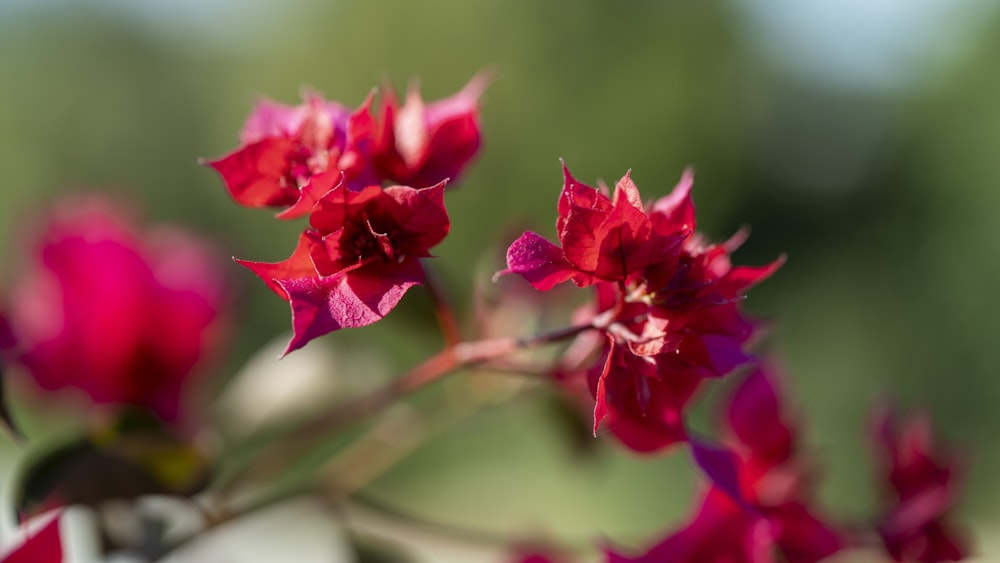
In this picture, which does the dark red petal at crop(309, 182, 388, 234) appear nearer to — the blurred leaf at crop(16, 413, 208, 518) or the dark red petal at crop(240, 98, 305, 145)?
the dark red petal at crop(240, 98, 305, 145)

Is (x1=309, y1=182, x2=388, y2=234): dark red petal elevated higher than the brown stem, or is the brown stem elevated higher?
(x1=309, y1=182, x2=388, y2=234): dark red petal

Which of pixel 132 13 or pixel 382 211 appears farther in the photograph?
pixel 132 13

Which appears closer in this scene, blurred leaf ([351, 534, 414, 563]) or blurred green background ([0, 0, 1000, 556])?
blurred leaf ([351, 534, 414, 563])

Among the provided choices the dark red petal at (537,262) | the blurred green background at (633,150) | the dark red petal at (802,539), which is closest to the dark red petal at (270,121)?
the dark red petal at (537,262)

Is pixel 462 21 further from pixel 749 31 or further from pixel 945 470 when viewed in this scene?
pixel 945 470

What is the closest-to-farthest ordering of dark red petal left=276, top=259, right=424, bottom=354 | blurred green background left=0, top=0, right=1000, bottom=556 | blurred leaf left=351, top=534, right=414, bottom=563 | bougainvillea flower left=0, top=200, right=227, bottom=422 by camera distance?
dark red petal left=276, top=259, right=424, bottom=354 < blurred leaf left=351, top=534, right=414, bottom=563 < bougainvillea flower left=0, top=200, right=227, bottom=422 < blurred green background left=0, top=0, right=1000, bottom=556

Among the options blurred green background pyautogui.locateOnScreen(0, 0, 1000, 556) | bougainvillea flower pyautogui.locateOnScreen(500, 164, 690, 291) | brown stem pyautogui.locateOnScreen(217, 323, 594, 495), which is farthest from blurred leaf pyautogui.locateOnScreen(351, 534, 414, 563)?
blurred green background pyautogui.locateOnScreen(0, 0, 1000, 556)

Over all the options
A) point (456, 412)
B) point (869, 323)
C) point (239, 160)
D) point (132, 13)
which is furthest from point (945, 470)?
point (132, 13)
